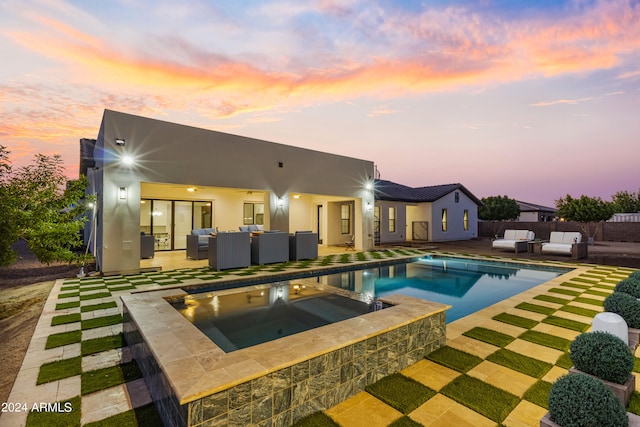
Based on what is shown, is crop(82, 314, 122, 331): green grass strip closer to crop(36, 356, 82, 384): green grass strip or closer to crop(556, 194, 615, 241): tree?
crop(36, 356, 82, 384): green grass strip

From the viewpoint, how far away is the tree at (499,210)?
26.5 metres

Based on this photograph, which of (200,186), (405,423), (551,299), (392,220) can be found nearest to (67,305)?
(200,186)

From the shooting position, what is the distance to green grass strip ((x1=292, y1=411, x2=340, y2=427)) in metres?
2.14

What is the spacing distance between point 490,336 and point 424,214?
17253mm

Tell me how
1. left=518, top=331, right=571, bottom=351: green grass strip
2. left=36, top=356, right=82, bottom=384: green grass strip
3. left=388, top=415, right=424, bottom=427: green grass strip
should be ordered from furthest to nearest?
left=518, top=331, right=571, bottom=351: green grass strip, left=36, top=356, right=82, bottom=384: green grass strip, left=388, top=415, right=424, bottom=427: green grass strip

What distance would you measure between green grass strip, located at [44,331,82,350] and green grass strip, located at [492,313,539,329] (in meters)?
5.69

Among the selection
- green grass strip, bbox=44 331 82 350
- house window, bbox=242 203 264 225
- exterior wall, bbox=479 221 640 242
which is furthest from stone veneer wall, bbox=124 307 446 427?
exterior wall, bbox=479 221 640 242

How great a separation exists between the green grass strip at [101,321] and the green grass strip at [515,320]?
5.62m

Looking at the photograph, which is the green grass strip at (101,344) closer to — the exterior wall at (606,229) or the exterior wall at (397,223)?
the exterior wall at (397,223)

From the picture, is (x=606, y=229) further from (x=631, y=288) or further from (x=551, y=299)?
(x=631, y=288)

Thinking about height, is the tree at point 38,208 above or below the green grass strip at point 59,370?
above

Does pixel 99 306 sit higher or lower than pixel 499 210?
lower

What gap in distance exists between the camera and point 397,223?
1878cm

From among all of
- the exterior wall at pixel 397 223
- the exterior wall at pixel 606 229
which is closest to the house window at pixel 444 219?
the exterior wall at pixel 397 223
